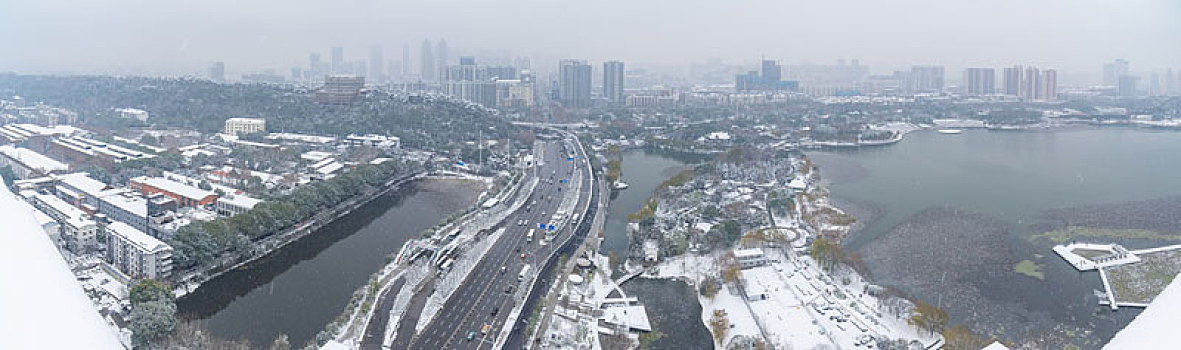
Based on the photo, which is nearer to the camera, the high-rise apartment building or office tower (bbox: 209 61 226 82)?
office tower (bbox: 209 61 226 82)

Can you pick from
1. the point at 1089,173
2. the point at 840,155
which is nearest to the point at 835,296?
the point at 1089,173

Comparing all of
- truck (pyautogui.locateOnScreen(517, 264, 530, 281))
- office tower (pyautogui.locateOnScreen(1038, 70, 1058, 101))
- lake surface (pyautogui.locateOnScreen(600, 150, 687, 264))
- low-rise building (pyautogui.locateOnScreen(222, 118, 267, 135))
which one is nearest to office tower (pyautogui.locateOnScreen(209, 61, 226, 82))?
low-rise building (pyautogui.locateOnScreen(222, 118, 267, 135))

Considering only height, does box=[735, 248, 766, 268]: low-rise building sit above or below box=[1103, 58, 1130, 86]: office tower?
below

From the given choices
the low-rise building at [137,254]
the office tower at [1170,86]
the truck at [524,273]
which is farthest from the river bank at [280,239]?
the office tower at [1170,86]

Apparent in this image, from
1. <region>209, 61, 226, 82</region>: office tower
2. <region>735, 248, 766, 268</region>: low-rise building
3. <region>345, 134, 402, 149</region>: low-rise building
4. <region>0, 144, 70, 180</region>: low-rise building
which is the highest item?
<region>209, 61, 226, 82</region>: office tower

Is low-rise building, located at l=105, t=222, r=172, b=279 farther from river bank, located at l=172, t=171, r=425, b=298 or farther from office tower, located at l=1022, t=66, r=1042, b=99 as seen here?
office tower, located at l=1022, t=66, r=1042, b=99

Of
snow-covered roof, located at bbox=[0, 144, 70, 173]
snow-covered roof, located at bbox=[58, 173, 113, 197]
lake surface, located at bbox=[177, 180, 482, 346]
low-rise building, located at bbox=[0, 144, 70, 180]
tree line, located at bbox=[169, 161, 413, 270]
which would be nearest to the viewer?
lake surface, located at bbox=[177, 180, 482, 346]

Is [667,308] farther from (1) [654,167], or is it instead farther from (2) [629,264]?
(1) [654,167]
